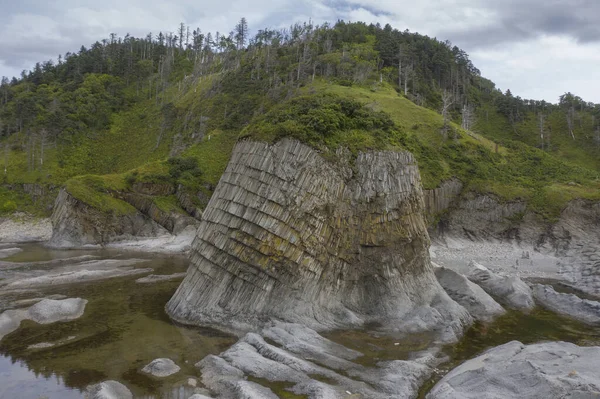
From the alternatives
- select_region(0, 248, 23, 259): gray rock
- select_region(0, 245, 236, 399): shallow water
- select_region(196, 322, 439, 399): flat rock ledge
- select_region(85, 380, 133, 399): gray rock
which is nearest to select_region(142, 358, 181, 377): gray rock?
select_region(0, 245, 236, 399): shallow water

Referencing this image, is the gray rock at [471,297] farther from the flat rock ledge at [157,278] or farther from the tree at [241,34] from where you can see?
the tree at [241,34]

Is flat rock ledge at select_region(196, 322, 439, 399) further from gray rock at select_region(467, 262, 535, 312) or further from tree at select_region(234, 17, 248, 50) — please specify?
tree at select_region(234, 17, 248, 50)

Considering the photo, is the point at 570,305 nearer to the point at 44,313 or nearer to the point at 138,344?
the point at 138,344

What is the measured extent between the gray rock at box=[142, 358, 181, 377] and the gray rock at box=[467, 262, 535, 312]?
75.4ft

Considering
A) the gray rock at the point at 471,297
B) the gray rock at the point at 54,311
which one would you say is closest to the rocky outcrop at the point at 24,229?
the gray rock at the point at 54,311

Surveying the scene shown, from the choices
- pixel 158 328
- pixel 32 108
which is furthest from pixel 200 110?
pixel 158 328

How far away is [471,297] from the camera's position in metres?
28.0

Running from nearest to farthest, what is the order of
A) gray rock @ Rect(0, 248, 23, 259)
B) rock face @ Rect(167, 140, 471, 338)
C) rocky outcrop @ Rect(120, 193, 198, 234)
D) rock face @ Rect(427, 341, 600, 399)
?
rock face @ Rect(427, 341, 600, 399) → rock face @ Rect(167, 140, 471, 338) → gray rock @ Rect(0, 248, 23, 259) → rocky outcrop @ Rect(120, 193, 198, 234)

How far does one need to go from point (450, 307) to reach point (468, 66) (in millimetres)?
128350

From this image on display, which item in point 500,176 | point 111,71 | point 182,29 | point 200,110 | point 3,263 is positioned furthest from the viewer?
point 182,29

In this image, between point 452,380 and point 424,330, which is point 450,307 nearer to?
point 424,330

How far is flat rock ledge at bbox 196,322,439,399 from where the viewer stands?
15.6m

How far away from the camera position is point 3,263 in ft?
141

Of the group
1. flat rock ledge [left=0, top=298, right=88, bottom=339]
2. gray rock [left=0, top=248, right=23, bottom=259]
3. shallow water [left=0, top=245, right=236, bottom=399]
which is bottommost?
gray rock [left=0, top=248, right=23, bottom=259]
